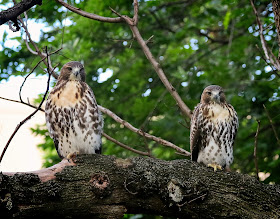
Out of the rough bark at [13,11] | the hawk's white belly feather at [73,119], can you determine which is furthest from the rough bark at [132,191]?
the hawk's white belly feather at [73,119]

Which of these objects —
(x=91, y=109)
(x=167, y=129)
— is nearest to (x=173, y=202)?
(x=91, y=109)

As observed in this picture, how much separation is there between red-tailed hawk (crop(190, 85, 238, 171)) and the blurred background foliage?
65 centimetres

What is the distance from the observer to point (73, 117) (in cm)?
438

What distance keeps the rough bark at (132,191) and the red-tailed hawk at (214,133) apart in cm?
121

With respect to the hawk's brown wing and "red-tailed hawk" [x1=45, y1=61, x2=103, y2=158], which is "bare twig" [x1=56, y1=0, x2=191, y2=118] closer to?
the hawk's brown wing

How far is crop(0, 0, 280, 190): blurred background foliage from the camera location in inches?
234

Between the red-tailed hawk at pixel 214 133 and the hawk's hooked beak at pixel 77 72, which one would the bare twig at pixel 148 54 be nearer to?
the red-tailed hawk at pixel 214 133

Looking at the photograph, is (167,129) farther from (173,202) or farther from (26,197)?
(26,197)

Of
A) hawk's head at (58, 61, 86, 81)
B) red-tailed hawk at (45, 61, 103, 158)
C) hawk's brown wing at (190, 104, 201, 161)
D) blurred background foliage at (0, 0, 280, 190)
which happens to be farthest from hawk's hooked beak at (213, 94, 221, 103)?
hawk's head at (58, 61, 86, 81)

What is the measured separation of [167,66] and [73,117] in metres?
3.05

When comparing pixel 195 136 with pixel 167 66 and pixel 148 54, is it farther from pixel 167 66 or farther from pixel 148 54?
pixel 167 66

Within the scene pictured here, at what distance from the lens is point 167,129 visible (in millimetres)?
6078

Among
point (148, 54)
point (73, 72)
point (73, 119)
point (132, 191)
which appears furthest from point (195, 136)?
point (132, 191)

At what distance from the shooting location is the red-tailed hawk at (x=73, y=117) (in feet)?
14.4
